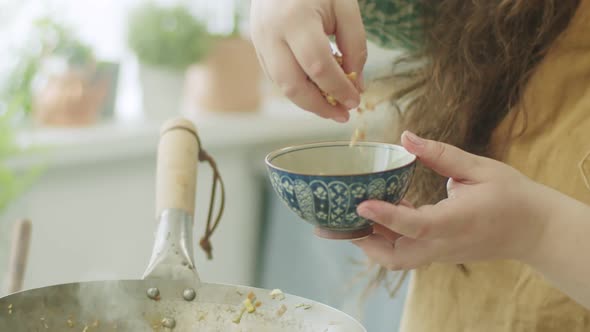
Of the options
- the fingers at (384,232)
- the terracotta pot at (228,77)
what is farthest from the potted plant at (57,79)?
the fingers at (384,232)

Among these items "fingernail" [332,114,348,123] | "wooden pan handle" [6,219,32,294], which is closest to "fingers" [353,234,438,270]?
"fingernail" [332,114,348,123]

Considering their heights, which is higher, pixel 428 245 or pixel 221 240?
pixel 428 245

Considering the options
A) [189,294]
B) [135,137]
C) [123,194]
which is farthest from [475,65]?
[123,194]

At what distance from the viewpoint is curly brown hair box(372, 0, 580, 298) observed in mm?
855

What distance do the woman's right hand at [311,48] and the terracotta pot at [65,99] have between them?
4.74ft

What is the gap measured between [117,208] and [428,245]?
1.68m

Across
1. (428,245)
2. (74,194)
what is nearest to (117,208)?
(74,194)

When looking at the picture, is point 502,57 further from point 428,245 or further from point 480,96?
point 428,245

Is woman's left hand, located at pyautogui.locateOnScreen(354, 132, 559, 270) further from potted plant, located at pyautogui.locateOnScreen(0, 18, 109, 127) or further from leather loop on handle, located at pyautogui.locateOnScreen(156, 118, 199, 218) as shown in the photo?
potted plant, located at pyautogui.locateOnScreen(0, 18, 109, 127)

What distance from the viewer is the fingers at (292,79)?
2.38 feet

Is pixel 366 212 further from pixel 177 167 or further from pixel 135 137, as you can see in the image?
pixel 135 137

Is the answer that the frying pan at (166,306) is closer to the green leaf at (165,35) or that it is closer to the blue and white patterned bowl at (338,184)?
the blue and white patterned bowl at (338,184)

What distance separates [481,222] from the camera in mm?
652

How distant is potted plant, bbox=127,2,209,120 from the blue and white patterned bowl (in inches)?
59.4
